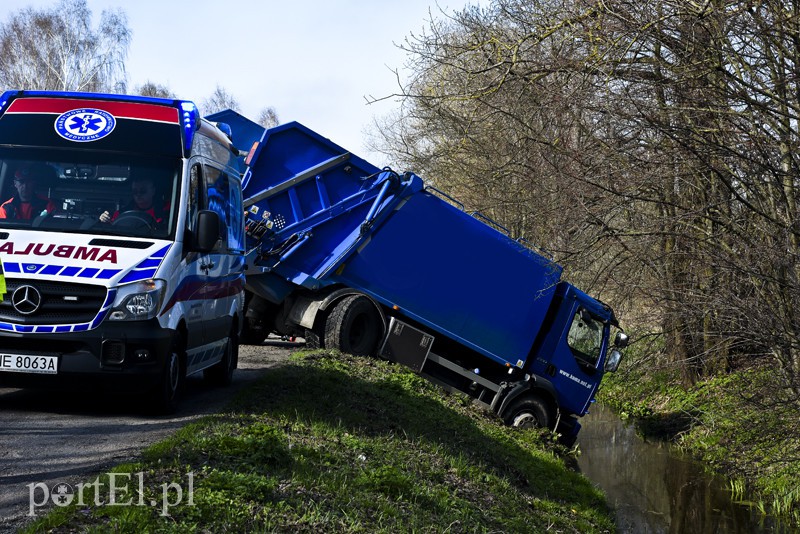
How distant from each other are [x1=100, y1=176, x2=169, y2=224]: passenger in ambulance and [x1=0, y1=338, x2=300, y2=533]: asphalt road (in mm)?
1734

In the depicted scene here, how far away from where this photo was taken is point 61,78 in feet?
178

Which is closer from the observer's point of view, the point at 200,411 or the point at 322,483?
the point at 322,483

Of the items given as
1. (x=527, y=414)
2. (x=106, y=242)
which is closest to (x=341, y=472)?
(x=106, y=242)

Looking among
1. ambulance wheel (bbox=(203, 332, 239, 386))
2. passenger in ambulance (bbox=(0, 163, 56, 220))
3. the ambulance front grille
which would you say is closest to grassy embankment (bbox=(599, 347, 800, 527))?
ambulance wheel (bbox=(203, 332, 239, 386))

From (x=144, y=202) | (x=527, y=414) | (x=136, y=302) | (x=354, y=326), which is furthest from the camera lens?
(x=527, y=414)

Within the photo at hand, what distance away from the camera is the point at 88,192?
8594 millimetres

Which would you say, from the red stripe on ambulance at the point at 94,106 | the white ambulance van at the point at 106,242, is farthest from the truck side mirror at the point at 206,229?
the red stripe on ambulance at the point at 94,106

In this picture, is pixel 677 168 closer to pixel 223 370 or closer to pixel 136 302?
pixel 223 370

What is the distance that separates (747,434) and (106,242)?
9.05 meters

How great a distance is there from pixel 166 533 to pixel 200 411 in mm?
4042

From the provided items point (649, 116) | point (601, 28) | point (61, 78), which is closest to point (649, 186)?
point (649, 116)

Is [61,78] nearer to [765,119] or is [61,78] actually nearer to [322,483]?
[765,119]

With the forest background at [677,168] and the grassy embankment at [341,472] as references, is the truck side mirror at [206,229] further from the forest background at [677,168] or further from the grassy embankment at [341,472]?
the forest background at [677,168]

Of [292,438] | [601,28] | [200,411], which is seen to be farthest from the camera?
[601,28]
